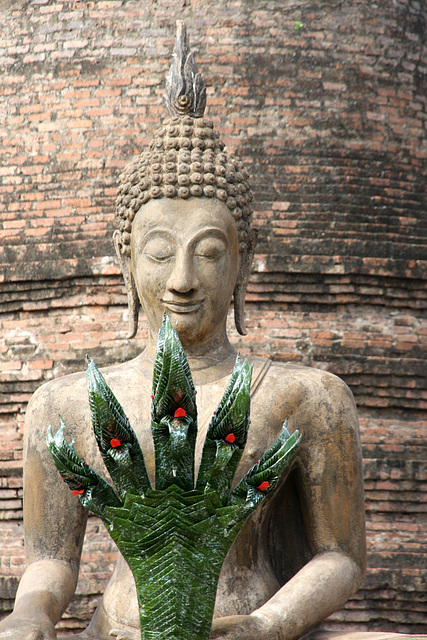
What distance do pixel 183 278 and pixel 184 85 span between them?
1010mm

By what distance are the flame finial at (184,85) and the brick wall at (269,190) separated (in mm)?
3798

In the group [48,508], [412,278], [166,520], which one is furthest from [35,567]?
[412,278]

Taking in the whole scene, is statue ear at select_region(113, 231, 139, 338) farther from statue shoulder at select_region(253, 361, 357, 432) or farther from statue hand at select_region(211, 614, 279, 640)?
statue hand at select_region(211, 614, 279, 640)

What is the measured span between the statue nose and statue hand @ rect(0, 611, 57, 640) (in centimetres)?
144

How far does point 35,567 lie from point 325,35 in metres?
5.96

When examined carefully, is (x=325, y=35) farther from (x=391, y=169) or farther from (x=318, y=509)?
(x=318, y=509)

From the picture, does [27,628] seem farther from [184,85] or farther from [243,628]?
[184,85]

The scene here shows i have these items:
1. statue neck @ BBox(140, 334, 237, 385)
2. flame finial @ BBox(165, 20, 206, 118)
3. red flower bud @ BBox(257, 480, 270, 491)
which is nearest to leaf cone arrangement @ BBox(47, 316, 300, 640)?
red flower bud @ BBox(257, 480, 270, 491)

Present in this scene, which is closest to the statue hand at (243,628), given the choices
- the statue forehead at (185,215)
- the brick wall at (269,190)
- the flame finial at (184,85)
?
the statue forehead at (185,215)

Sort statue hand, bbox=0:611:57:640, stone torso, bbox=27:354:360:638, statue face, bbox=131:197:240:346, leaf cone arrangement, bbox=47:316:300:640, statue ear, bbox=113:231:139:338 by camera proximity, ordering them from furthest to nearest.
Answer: statue ear, bbox=113:231:139:338 < statue face, bbox=131:197:240:346 < stone torso, bbox=27:354:360:638 < statue hand, bbox=0:611:57:640 < leaf cone arrangement, bbox=47:316:300:640

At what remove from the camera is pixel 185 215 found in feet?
15.4

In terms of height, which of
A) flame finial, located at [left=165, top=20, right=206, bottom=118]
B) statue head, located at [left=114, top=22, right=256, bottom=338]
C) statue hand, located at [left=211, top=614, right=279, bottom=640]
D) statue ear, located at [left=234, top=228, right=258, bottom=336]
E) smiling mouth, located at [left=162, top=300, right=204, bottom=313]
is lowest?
statue hand, located at [left=211, top=614, right=279, bottom=640]

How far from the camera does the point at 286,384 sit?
4.71 m

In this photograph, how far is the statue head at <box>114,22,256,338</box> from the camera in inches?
187
